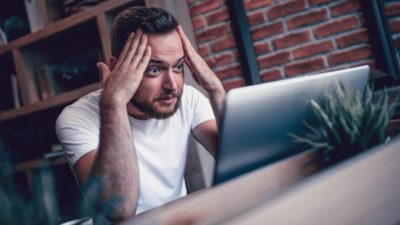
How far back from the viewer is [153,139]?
1.48 m

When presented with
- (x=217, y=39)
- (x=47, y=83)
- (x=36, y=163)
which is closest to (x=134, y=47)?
(x=217, y=39)

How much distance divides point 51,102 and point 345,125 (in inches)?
79.4

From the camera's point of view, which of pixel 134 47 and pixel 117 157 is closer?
pixel 117 157

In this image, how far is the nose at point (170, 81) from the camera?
4.49 feet

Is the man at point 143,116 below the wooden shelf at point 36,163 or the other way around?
the other way around

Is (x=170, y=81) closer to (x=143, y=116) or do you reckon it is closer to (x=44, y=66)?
(x=143, y=116)

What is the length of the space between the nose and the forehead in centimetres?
5

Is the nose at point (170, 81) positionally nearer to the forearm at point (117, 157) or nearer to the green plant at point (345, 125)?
the forearm at point (117, 157)

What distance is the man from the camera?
108cm

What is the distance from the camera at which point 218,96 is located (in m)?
1.42

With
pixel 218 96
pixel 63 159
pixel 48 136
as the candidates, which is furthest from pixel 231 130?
pixel 48 136

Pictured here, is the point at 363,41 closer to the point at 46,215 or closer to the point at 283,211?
the point at 283,211

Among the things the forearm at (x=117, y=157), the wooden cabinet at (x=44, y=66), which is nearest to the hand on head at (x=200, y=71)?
the forearm at (x=117, y=157)

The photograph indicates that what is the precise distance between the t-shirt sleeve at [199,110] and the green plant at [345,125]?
742 millimetres
